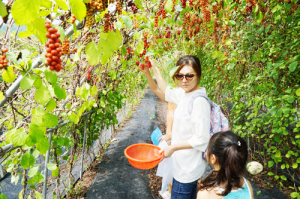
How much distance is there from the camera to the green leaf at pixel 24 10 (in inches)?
15.8

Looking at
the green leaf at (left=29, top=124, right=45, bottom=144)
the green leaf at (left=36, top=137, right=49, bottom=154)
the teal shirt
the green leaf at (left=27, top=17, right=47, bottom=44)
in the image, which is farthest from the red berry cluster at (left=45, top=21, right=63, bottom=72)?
the teal shirt

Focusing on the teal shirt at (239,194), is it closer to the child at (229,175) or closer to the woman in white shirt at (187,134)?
the child at (229,175)

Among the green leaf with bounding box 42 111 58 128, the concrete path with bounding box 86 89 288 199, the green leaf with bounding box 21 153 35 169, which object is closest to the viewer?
the green leaf with bounding box 42 111 58 128

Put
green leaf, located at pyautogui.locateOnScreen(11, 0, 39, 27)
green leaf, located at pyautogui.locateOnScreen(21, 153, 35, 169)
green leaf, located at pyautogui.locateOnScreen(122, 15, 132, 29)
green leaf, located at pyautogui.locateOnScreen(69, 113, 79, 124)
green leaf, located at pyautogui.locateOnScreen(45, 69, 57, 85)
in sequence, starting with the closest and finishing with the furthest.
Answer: green leaf, located at pyautogui.locateOnScreen(11, 0, 39, 27) → green leaf, located at pyautogui.locateOnScreen(45, 69, 57, 85) → green leaf, located at pyautogui.locateOnScreen(122, 15, 132, 29) → green leaf, located at pyautogui.locateOnScreen(21, 153, 35, 169) → green leaf, located at pyautogui.locateOnScreen(69, 113, 79, 124)

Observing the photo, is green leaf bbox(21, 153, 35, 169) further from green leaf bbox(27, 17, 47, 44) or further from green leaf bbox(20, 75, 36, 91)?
green leaf bbox(27, 17, 47, 44)

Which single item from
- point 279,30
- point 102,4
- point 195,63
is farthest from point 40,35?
point 279,30

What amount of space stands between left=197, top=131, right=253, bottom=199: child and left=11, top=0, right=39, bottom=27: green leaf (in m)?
1.14

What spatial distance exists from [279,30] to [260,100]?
2.60 feet

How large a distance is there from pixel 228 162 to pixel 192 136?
29 cm

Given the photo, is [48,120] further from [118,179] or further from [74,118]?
[118,179]

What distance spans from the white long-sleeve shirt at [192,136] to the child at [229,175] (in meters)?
0.14

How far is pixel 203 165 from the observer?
1.41 metres

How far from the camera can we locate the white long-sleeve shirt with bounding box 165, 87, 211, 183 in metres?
1.22

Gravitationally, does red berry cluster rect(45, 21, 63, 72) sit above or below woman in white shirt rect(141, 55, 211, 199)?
above
